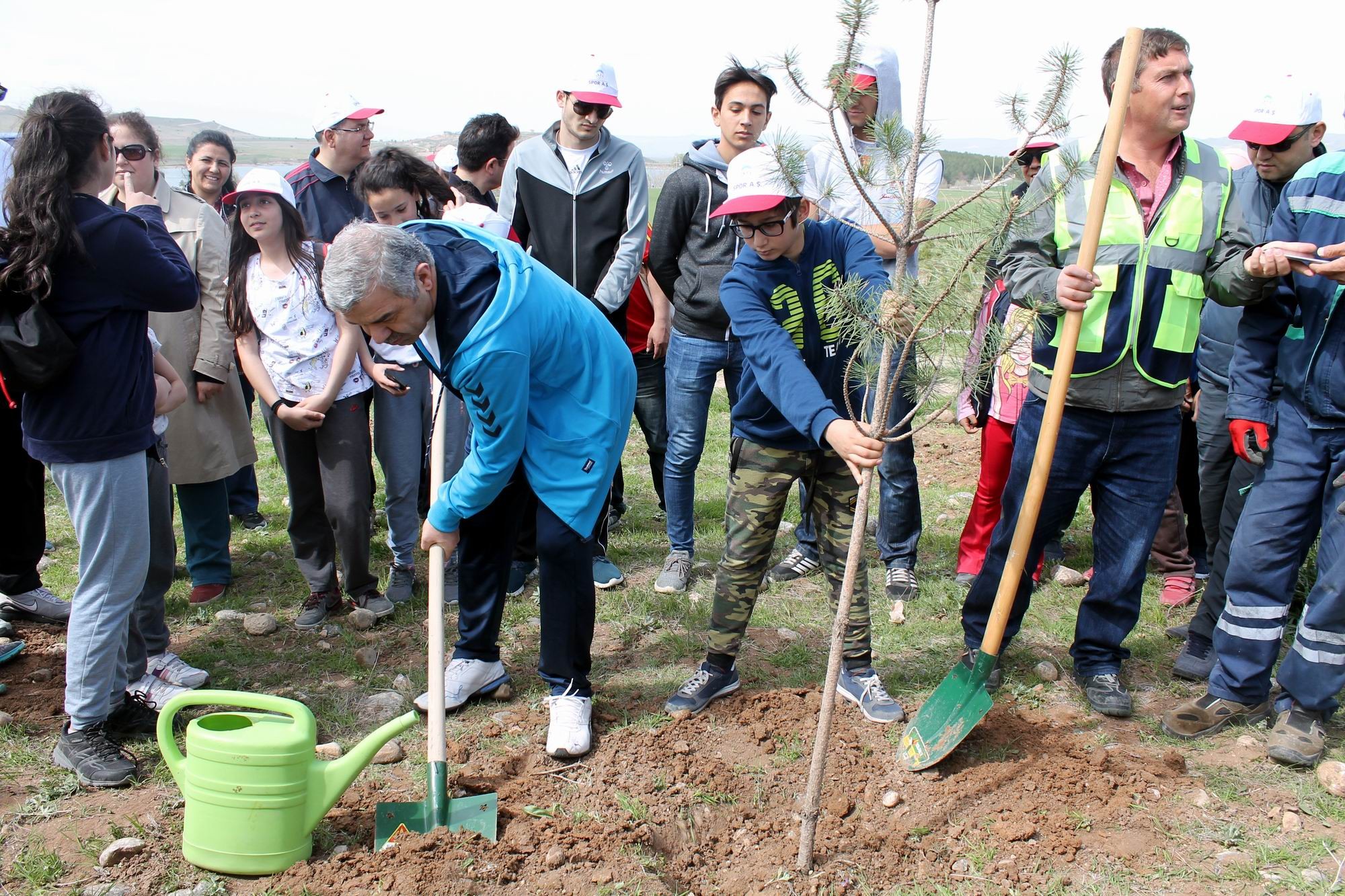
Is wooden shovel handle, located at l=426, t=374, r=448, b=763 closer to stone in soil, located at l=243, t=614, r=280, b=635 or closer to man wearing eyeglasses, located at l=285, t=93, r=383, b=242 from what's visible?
stone in soil, located at l=243, t=614, r=280, b=635

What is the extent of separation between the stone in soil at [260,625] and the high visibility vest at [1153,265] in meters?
3.39

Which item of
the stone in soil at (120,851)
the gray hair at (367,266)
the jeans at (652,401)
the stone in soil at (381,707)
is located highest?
the gray hair at (367,266)

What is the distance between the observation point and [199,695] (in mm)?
2729

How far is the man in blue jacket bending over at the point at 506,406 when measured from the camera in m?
2.86

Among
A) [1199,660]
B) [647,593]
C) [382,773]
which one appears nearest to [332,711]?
[382,773]

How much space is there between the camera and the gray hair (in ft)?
8.86

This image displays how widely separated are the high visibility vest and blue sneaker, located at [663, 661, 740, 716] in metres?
1.70

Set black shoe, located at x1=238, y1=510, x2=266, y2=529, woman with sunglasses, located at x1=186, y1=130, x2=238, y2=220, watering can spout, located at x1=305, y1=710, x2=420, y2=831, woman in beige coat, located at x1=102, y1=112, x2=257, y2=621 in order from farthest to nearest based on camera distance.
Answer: woman with sunglasses, located at x1=186, y1=130, x2=238, y2=220 < black shoe, located at x1=238, y1=510, x2=266, y2=529 < woman in beige coat, located at x1=102, y1=112, x2=257, y2=621 < watering can spout, located at x1=305, y1=710, x2=420, y2=831

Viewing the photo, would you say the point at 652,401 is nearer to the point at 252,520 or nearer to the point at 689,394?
the point at 689,394

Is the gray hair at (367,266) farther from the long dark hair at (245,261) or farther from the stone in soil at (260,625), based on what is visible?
the stone in soil at (260,625)

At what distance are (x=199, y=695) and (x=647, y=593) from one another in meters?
2.31

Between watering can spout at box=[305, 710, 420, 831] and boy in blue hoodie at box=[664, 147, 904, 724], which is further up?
boy in blue hoodie at box=[664, 147, 904, 724]

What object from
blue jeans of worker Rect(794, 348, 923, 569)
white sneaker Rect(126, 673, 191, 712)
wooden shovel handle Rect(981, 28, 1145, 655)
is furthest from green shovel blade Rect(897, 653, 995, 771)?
white sneaker Rect(126, 673, 191, 712)

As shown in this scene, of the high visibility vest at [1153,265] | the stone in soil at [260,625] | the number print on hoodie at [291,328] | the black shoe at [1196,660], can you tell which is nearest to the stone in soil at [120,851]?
the stone in soil at [260,625]
